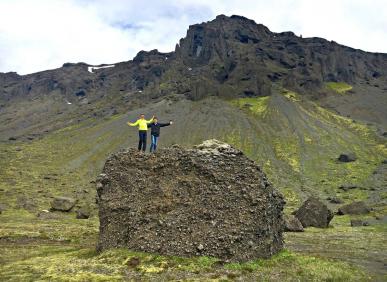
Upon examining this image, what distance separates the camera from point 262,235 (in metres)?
34.1

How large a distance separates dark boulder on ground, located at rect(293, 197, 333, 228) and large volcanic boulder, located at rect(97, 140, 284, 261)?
28.6 m

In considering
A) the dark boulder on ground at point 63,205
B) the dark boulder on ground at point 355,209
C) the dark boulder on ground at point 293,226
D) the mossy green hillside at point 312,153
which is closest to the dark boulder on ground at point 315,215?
the dark boulder on ground at point 293,226

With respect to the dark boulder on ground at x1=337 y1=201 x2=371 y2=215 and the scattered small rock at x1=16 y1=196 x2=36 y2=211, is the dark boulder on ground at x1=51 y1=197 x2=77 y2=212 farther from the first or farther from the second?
the dark boulder on ground at x1=337 y1=201 x2=371 y2=215

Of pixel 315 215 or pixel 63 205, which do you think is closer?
pixel 315 215

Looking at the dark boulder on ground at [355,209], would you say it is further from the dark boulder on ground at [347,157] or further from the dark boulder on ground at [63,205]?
the dark boulder on ground at [347,157]

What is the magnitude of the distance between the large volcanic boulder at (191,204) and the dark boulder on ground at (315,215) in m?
28.6

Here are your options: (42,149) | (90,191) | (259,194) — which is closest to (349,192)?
(90,191)

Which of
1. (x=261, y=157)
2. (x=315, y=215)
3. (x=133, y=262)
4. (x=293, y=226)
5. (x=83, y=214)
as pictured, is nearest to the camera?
(x=133, y=262)

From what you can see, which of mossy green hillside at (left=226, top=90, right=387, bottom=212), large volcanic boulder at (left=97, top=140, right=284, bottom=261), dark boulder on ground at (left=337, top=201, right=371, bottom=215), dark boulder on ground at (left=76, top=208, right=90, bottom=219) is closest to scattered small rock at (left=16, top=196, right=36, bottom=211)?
dark boulder on ground at (left=76, top=208, right=90, bottom=219)

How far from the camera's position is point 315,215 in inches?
2571

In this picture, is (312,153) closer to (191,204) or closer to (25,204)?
(25,204)

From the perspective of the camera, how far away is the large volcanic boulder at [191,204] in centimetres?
3316

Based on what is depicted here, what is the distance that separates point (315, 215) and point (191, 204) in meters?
35.9

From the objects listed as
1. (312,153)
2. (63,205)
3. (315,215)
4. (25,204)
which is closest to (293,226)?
(315,215)
